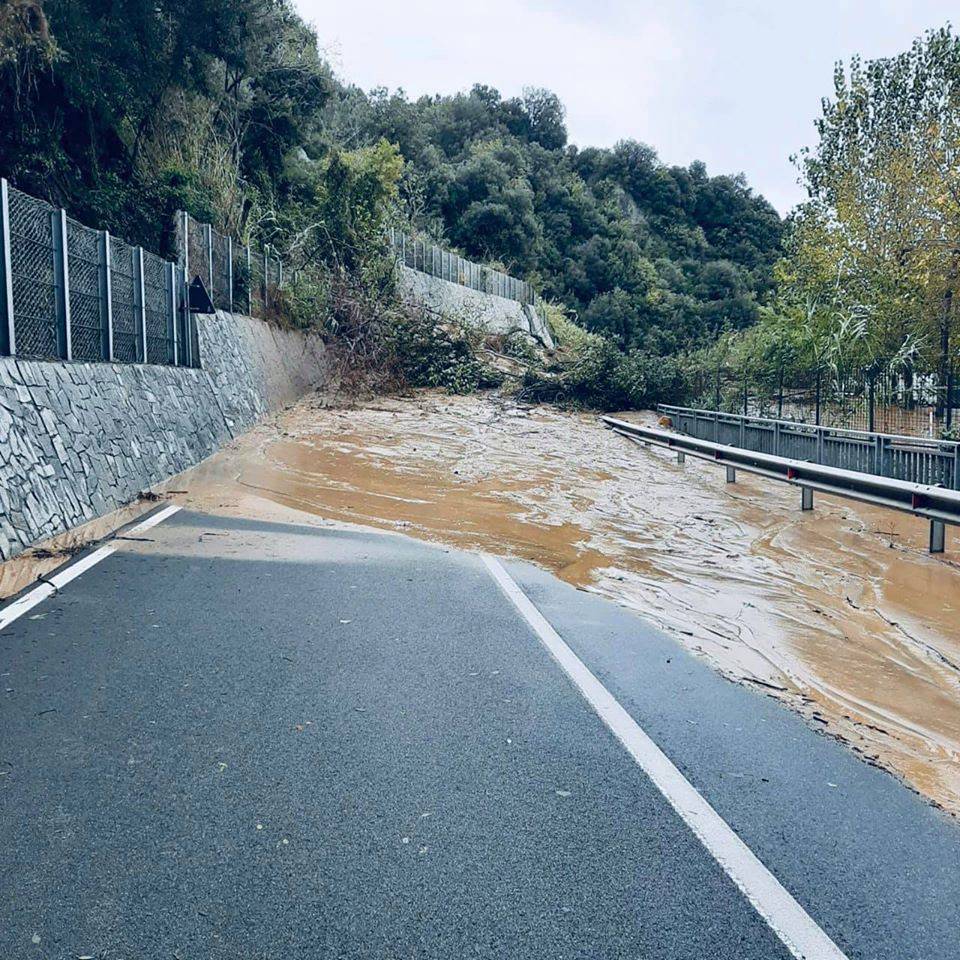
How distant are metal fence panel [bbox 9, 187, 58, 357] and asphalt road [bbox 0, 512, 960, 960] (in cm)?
566

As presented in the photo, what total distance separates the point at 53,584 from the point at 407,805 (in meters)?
5.10

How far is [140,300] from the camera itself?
16.3 meters

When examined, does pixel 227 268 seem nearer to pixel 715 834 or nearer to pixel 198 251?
pixel 198 251

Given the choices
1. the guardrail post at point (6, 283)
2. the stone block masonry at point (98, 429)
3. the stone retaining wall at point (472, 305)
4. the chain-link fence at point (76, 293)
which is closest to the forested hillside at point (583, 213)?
the stone retaining wall at point (472, 305)

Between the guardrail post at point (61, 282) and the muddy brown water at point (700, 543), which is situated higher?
the guardrail post at point (61, 282)

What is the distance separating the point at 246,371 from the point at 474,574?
16.4 metres

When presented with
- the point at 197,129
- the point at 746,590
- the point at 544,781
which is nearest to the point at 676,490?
the point at 746,590

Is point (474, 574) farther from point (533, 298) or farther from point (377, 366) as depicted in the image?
point (533, 298)

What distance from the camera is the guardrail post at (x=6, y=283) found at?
34.3 ft

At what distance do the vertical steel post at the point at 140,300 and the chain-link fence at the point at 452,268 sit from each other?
23.6m

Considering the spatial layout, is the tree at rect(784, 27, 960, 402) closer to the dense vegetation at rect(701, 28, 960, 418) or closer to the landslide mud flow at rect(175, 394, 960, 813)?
the dense vegetation at rect(701, 28, 960, 418)

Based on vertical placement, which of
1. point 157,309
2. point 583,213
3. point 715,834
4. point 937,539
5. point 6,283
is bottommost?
point 715,834

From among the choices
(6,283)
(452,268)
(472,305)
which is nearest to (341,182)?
(472,305)

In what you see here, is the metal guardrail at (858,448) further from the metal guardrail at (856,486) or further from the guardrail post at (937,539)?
the guardrail post at (937,539)
